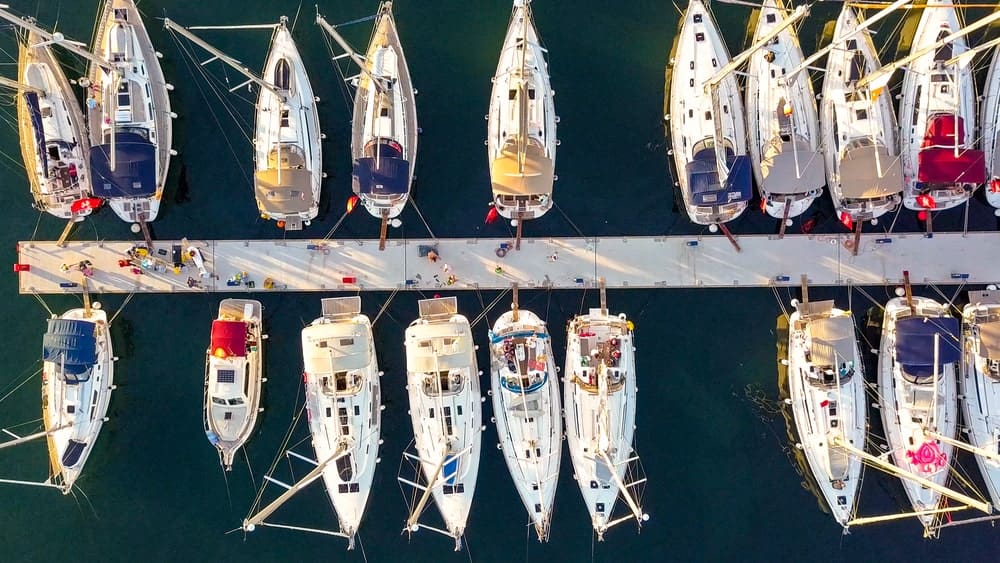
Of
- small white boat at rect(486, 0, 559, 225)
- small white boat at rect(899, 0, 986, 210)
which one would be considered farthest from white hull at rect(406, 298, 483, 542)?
small white boat at rect(899, 0, 986, 210)

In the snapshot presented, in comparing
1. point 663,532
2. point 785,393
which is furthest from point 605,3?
point 663,532

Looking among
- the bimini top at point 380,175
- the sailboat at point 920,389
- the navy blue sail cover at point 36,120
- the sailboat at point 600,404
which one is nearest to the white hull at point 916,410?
the sailboat at point 920,389

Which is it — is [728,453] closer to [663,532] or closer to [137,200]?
[663,532]

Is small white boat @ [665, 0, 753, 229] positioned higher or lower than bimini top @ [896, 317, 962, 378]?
higher

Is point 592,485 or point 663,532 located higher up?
point 592,485

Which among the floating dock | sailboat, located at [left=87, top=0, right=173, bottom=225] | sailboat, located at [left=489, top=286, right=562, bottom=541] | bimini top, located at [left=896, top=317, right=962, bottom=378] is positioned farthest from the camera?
the floating dock

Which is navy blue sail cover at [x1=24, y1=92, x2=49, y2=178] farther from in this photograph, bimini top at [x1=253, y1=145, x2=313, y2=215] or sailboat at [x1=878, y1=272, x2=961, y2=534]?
sailboat at [x1=878, y1=272, x2=961, y2=534]
